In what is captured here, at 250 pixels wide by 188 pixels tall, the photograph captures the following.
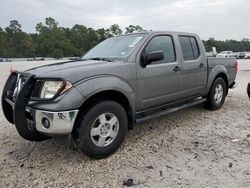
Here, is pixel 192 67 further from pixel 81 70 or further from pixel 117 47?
pixel 81 70

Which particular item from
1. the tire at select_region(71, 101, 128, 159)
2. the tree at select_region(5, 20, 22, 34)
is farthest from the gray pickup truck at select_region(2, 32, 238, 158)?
the tree at select_region(5, 20, 22, 34)

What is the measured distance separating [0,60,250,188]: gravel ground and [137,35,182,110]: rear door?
0.66 metres

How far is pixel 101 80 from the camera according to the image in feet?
12.8

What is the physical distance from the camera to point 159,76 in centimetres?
477

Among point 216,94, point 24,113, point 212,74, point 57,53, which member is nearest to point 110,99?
point 24,113

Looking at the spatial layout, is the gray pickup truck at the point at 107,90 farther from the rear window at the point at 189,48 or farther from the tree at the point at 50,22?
the tree at the point at 50,22

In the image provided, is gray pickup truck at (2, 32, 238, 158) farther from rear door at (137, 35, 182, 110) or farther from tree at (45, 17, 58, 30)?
tree at (45, 17, 58, 30)

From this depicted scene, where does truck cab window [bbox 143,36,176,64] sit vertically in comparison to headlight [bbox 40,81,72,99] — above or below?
above

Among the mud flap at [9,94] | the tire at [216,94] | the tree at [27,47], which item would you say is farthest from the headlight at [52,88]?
the tree at [27,47]

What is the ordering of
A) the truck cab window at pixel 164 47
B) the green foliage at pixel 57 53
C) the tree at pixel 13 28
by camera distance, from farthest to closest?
the tree at pixel 13 28 < the green foliage at pixel 57 53 < the truck cab window at pixel 164 47

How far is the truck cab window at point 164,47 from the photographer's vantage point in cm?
482

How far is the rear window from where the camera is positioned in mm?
5566

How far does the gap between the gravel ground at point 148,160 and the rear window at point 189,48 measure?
4.40 ft

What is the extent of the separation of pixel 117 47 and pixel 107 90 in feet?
4.07
